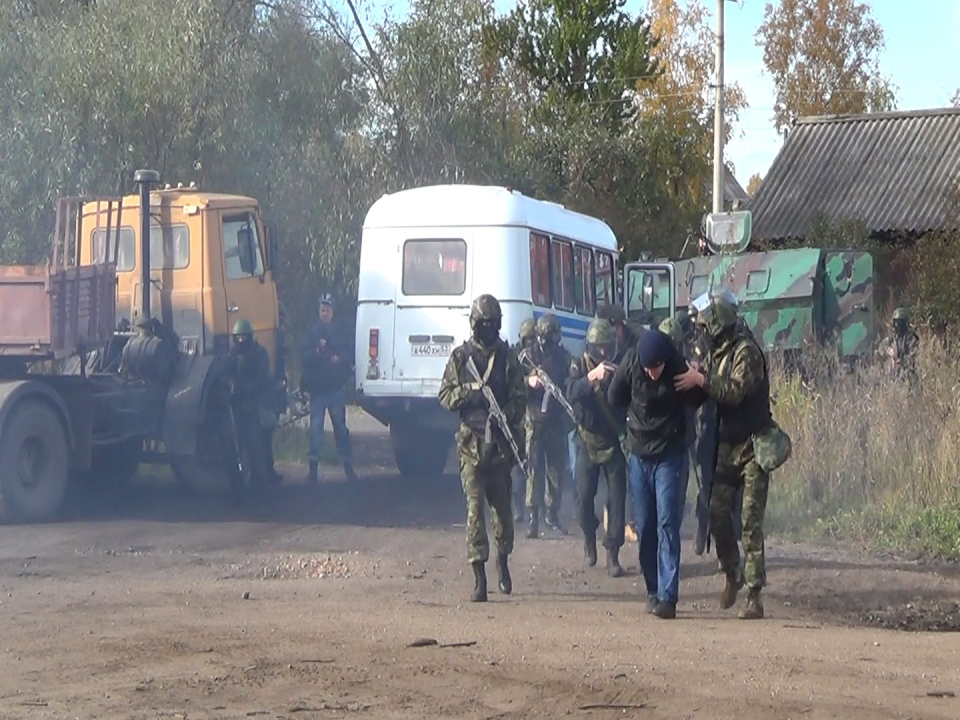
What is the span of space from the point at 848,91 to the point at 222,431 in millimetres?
39457

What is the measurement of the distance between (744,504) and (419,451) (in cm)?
848

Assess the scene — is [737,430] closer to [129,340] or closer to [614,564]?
[614,564]

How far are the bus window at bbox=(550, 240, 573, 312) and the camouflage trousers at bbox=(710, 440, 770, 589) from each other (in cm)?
794

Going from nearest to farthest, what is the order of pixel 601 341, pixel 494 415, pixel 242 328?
pixel 494 415, pixel 601 341, pixel 242 328

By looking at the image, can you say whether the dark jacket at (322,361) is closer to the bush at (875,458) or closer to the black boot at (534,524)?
the black boot at (534,524)

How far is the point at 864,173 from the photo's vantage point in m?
37.2

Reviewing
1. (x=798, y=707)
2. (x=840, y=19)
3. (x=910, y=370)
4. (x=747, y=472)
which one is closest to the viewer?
(x=798, y=707)

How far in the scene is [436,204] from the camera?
53.3 feet

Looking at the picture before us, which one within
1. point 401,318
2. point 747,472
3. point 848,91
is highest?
point 848,91

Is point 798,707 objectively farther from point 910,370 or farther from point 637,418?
point 910,370

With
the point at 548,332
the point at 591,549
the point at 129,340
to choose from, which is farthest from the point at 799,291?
the point at 591,549

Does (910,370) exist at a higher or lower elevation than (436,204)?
lower

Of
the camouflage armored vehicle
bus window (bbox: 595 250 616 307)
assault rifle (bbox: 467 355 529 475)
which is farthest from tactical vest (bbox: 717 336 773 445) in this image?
the camouflage armored vehicle

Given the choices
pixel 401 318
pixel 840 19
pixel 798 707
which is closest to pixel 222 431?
pixel 401 318
